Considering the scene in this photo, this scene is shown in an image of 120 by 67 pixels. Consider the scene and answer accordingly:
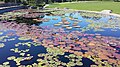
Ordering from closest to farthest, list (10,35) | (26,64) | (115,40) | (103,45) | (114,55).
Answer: (26,64) → (114,55) → (103,45) → (115,40) → (10,35)

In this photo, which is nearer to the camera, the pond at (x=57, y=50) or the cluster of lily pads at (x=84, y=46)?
the pond at (x=57, y=50)

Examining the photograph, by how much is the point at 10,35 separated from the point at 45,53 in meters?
3.55

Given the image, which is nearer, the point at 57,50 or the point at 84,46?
the point at 57,50

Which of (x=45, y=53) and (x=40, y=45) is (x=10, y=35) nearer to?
(x=40, y=45)

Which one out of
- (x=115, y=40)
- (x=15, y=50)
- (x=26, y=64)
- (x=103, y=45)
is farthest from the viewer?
(x=115, y=40)

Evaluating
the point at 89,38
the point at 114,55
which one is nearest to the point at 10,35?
the point at 89,38

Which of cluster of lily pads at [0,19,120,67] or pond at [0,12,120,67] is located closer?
pond at [0,12,120,67]

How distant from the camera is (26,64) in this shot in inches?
236

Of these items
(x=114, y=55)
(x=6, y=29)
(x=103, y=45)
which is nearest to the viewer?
(x=114, y=55)

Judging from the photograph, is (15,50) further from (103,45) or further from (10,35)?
(103,45)

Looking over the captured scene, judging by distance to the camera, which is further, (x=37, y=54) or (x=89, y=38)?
(x=89, y=38)

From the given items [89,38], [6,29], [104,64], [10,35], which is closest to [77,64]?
[104,64]

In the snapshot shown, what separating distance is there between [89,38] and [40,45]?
263 centimetres

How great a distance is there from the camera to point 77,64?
6004 millimetres
